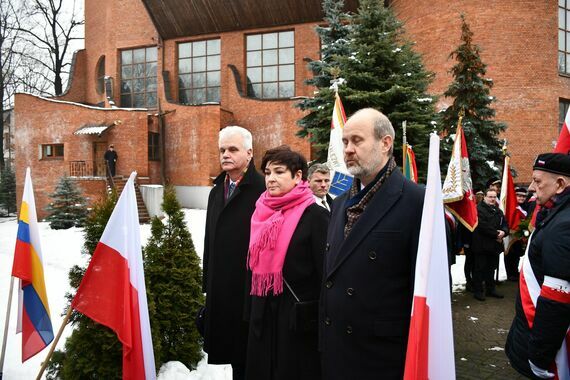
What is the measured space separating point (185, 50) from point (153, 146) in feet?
22.5

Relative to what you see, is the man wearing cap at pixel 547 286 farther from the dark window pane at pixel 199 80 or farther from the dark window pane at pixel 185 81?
the dark window pane at pixel 185 81

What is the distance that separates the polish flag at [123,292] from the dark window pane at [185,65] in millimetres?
25399

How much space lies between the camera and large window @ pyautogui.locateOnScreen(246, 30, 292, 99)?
82.8 feet

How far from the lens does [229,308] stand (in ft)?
10.9

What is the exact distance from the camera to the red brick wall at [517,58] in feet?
62.6

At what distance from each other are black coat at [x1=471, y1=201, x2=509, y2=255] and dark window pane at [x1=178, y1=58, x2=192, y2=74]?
23.0m

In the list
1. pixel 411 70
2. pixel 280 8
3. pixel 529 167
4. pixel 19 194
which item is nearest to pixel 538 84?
pixel 529 167

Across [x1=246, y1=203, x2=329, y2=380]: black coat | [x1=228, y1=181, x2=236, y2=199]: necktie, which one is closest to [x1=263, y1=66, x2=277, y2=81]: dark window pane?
[x1=228, y1=181, x2=236, y2=199]: necktie

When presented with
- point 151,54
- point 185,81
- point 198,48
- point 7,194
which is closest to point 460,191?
point 198,48

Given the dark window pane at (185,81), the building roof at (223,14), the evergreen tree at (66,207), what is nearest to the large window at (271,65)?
the building roof at (223,14)

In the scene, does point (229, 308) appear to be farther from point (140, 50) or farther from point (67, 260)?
point (140, 50)

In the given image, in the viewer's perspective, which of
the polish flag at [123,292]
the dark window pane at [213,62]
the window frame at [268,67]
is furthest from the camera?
the dark window pane at [213,62]

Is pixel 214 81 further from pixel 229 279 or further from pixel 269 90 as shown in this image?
pixel 229 279

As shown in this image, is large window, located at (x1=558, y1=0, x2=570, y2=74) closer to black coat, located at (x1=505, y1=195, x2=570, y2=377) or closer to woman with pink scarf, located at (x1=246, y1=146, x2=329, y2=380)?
black coat, located at (x1=505, y1=195, x2=570, y2=377)
